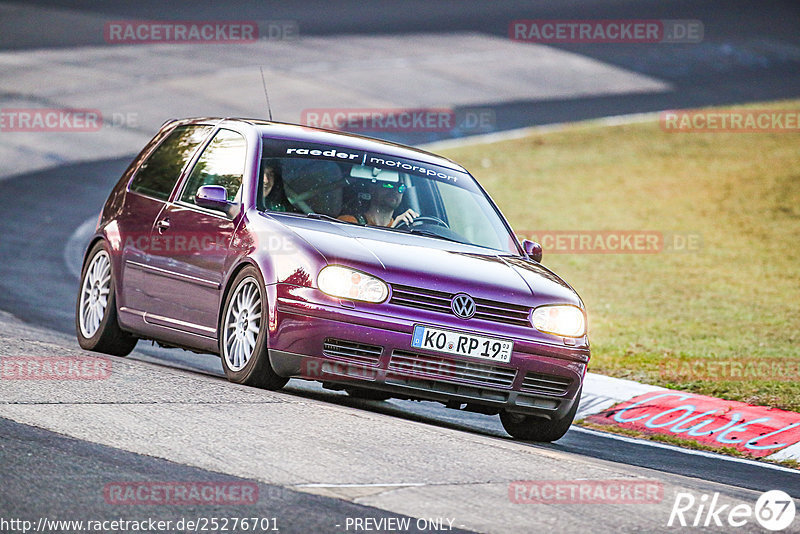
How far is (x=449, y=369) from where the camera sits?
7.66m

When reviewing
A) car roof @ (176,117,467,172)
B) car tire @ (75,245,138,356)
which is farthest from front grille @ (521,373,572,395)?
car tire @ (75,245,138,356)

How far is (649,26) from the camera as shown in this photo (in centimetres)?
3978

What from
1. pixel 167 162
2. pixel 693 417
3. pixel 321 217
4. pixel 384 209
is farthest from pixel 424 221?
pixel 693 417

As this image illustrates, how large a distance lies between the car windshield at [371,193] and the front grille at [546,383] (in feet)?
3.84

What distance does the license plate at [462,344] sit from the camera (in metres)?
7.58

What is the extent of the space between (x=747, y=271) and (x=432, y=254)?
35.0 ft

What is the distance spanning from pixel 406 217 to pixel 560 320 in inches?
51.9

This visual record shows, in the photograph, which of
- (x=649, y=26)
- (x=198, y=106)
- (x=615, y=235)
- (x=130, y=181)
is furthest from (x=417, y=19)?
(x=130, y=181)

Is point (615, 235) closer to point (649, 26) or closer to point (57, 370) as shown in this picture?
point (57, 370)

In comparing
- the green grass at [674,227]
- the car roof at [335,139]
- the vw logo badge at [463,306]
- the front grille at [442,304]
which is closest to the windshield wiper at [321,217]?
the car roof at [335,139]

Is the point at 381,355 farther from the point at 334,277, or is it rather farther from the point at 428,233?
the point at 428,233

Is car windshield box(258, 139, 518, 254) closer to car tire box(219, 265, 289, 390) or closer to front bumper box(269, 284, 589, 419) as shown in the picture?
car tire box(219, 265, 289, 390)

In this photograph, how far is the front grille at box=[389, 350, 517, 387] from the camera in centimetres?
759

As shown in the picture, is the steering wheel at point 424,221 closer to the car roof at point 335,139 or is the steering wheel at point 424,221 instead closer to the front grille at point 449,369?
the car roof at point 335,139
